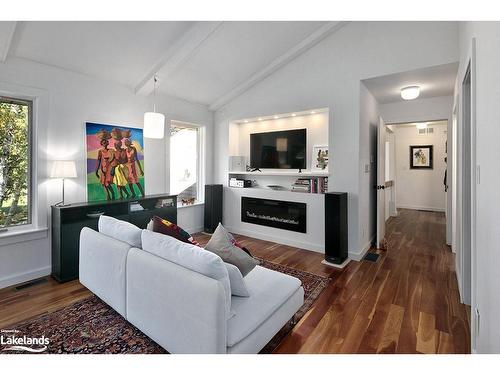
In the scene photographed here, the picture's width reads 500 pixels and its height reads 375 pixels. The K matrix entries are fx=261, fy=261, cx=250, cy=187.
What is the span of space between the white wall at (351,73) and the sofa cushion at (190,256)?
2.70 meters

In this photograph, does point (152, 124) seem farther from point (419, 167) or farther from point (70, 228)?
point (419, 167)

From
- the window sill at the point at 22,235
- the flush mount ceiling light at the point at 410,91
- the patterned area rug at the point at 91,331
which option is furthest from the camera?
the flush mount ceiling light at the point at 410,91

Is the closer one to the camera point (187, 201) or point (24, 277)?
point (24, 277)

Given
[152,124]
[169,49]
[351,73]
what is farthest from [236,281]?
[351,73]

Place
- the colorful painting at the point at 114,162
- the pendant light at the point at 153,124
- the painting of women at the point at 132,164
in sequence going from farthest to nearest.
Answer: the painting of women at the point at 132,164, the colorful painting at the point at 114,162, the pendant light at the point at 153,124

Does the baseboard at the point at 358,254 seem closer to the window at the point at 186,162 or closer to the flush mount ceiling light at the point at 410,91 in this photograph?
the flush mount ceiling light at the point at 410,91

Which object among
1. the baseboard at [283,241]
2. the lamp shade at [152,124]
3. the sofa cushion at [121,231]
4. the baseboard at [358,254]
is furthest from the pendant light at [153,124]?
the baseboard at [358,254]

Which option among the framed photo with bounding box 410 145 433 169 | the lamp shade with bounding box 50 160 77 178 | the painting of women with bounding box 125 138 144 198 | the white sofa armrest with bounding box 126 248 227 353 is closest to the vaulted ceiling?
the painting of women with bounding box 125 138 144 198

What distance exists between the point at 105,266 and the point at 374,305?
2.46m

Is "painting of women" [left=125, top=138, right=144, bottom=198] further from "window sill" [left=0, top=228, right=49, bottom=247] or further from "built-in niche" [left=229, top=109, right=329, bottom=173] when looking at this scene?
"built-in niche" [left=229, top=109, right=329, bottom=173]

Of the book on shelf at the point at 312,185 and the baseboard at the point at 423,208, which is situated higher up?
the book on shelf at the point at 312,185

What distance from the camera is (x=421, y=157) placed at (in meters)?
7.46

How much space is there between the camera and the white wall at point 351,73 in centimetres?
312
